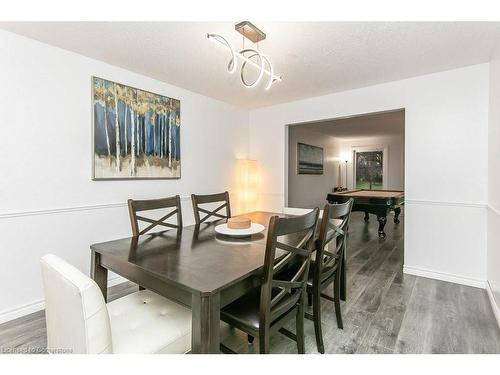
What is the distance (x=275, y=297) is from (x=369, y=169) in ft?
25.6

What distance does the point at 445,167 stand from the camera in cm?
278

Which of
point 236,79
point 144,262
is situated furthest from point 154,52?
point 144,262

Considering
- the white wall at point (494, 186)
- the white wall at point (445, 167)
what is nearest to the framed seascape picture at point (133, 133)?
the white wall at point (445, 167)

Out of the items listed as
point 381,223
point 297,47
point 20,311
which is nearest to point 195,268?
point 20,311

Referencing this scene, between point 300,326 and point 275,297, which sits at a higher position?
point 275,297

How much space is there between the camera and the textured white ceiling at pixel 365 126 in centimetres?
527

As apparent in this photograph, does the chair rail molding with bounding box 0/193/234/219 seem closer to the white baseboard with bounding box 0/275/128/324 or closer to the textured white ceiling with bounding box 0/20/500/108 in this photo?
the white baseboard with bounding box 0/275/128/324

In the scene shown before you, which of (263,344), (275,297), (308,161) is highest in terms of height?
(308,161)

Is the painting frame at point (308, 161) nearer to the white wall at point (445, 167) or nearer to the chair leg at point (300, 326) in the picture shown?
the white wall at point (445, 167)

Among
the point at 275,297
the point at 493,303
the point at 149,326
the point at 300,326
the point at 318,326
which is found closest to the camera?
the point at 149,326

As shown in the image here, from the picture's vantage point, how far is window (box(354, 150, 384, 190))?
7.88m

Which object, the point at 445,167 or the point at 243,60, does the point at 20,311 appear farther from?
the point at 445,167

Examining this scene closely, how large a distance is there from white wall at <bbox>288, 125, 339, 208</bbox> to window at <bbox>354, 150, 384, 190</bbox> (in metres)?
0.82

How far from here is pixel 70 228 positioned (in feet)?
7.77
